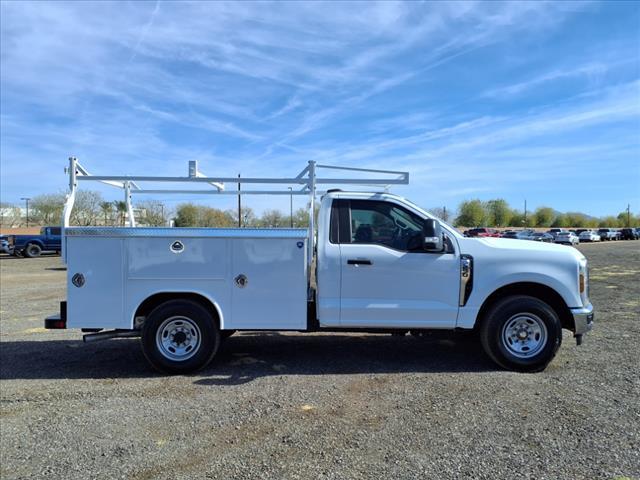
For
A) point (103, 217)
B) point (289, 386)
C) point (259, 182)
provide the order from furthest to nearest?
point (103, 217) < point (259, 182) < point (289, 386)

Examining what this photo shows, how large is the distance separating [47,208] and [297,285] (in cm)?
6876

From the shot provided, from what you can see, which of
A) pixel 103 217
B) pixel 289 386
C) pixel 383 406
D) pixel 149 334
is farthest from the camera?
pixel 103 217

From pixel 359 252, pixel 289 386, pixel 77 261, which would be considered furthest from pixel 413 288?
pixel 77 261

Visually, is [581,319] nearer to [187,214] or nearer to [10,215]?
[187,214]

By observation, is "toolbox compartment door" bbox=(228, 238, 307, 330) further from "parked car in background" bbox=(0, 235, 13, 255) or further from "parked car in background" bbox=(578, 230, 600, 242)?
"parked car in background" bbox=(578, 230, 600, 242)

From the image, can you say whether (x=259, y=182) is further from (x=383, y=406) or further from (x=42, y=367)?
(x=42, y=367)

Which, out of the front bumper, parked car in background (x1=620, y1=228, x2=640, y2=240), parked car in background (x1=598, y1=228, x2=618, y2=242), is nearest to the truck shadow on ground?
the front bumper

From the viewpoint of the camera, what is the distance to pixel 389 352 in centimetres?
671

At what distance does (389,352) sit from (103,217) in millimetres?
4973

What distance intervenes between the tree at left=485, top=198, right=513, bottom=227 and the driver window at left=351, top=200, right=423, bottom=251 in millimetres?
128875

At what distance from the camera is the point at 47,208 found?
64062 mm

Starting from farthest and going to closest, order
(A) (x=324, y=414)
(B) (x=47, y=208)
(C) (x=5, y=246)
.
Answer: (B) (x=47, y=208), (C) (x=5, y=246), (A) (x=324, y=414)

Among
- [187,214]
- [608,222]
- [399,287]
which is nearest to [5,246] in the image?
[187,214]

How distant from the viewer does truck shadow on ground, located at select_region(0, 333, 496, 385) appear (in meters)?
5.86
